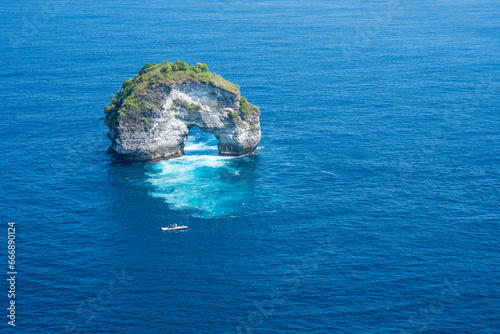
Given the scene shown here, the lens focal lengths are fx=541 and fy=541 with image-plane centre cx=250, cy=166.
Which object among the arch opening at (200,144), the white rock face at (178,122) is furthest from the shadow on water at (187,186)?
the white rock face at (178,122)

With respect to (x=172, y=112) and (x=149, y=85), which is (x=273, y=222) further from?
(x=149, y=85)

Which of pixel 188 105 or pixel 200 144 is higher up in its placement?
pixel 188 105

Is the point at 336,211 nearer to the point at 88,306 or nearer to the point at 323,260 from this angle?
the point at 323,260

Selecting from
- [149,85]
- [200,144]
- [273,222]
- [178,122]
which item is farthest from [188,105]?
[273,222]

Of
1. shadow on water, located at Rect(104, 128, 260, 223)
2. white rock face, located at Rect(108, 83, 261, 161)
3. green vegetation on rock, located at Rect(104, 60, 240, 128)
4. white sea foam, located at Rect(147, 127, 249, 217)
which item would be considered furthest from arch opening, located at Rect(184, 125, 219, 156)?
green vegetation on rock, located at Rect(104, 60, 240, 128)

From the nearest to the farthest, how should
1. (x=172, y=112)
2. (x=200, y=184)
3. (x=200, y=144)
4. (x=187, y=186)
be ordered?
1. (x=187, y=186)
2. (x=200, y=184)
3. (x=172, y=112)
4. (x=200, y=144)

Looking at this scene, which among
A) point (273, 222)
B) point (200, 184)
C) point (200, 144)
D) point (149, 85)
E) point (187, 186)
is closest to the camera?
point (273, 222)

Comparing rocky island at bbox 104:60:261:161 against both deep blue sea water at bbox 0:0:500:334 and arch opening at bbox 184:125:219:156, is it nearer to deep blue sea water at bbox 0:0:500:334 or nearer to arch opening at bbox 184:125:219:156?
deep blue sea water at bbox 0:0:500:334
